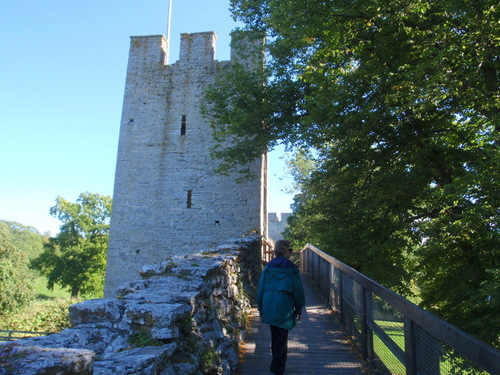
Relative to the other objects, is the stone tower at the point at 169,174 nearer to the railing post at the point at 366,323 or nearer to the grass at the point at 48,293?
the railing post at the point at 366,323

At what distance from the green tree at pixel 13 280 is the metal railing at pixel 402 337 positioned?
25362mm

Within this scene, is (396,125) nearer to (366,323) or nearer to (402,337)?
(366,323)

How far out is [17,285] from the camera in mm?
24844

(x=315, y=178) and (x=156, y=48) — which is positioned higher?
(x=156, y=48)

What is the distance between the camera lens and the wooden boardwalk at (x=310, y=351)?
4.65 meters

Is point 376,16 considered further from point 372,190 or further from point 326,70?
point 372,190

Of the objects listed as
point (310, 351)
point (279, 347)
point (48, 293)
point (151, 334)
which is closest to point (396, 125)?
point (310, 351)

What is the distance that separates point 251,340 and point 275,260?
2.24 meters

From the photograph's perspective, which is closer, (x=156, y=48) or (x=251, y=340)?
(x=251, y=340)

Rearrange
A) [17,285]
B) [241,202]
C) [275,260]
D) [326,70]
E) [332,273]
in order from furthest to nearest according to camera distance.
A: [17,285] < [241,202] < [326,70] < [332,273] < [275,260]

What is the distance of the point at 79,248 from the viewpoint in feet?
112

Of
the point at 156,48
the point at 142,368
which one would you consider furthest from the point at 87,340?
the point at 156,48

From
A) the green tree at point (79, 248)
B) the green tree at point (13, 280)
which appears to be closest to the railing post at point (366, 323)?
the green tree at point (13, 280)

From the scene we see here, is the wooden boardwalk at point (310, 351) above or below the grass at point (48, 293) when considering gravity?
above
